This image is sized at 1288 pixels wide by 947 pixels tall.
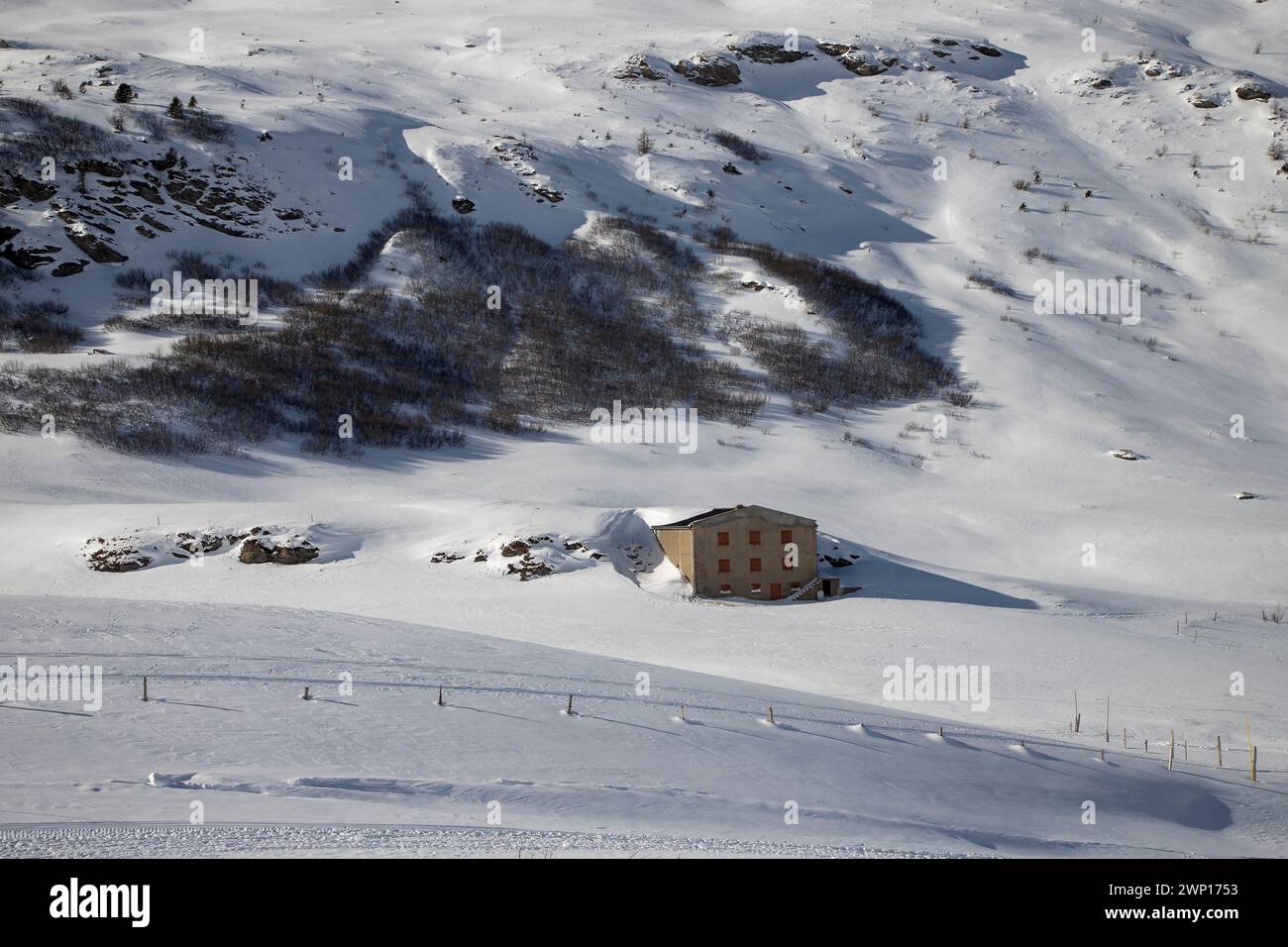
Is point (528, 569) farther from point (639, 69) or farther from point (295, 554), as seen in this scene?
point (639, 69)

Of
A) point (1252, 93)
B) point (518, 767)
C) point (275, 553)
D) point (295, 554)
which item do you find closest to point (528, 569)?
point (295, 554)

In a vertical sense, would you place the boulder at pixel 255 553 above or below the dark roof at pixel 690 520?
below

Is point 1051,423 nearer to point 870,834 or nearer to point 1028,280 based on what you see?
point 1028,280

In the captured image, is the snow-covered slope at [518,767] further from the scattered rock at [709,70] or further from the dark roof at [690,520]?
the scattered rock at [709,70]

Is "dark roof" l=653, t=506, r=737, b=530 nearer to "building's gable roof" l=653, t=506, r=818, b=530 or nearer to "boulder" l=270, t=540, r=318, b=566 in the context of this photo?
"building's gable roof" l=653, t=506, r=818, b=530

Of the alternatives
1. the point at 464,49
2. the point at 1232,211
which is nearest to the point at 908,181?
the point at 1232,211

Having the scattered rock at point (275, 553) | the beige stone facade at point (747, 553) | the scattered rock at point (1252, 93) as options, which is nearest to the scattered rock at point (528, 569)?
the beige stone facade at point (747, 553)

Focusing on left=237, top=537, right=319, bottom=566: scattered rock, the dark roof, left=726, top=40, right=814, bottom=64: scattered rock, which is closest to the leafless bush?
left=726, top=40, right=814, bottom=64: scattered rock
